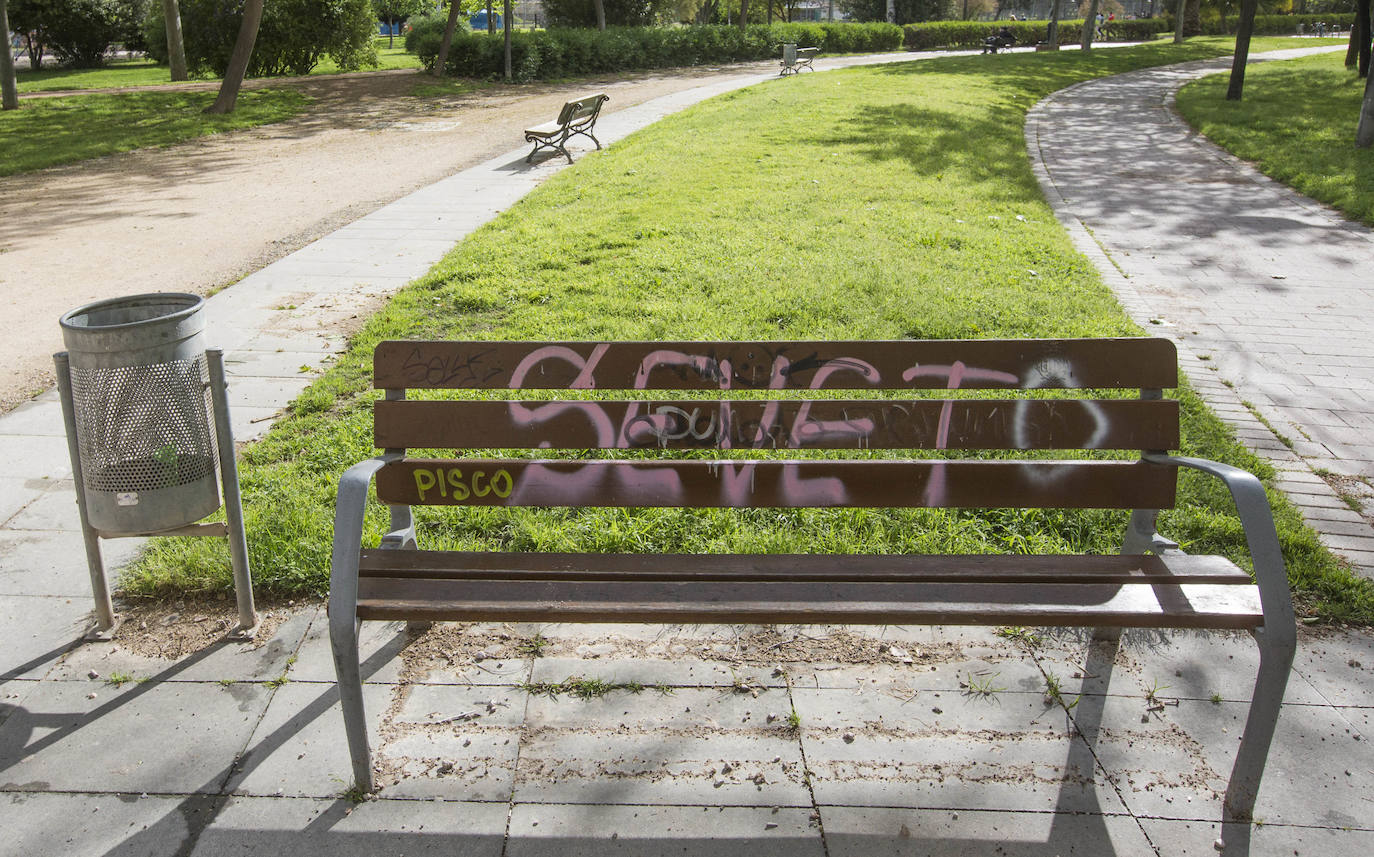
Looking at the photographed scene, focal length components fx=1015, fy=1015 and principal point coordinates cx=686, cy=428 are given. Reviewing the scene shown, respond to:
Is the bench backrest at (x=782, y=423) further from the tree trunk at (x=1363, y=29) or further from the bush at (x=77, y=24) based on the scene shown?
the bush at (x=77, y=24)

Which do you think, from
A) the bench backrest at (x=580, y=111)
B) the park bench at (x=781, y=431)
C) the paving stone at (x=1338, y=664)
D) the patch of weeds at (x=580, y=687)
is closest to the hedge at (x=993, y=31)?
A: the bench backrest at (x=580, y=111)

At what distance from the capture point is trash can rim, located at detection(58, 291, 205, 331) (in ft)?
9.70

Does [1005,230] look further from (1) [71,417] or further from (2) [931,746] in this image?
(1) [71,417]

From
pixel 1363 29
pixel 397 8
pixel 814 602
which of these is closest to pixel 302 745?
pixel 814 602

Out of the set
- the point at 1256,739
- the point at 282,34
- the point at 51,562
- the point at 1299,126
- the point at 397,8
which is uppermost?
the point at 397,8

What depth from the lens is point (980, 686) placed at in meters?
3.01

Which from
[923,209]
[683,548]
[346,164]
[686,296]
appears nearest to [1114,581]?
[683,548]

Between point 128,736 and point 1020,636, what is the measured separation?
2.66 meters

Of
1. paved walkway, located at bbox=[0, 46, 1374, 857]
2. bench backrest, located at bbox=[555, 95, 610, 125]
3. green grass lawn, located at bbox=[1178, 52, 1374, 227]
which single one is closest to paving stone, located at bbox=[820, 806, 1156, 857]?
paved walkway, located at bbox=[0, 46, 1374, 857]

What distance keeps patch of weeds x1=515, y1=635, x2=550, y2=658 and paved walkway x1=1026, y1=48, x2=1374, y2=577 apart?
9.64ft

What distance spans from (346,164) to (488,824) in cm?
1376

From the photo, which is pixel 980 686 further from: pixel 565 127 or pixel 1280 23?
pixel 1280 23

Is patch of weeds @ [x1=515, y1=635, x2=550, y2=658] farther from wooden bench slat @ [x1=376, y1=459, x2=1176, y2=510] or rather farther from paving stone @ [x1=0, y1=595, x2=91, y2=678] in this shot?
paving stone @ [x1=0, y1=595, x2=91, y2=678]

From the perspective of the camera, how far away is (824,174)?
37.6 ft
